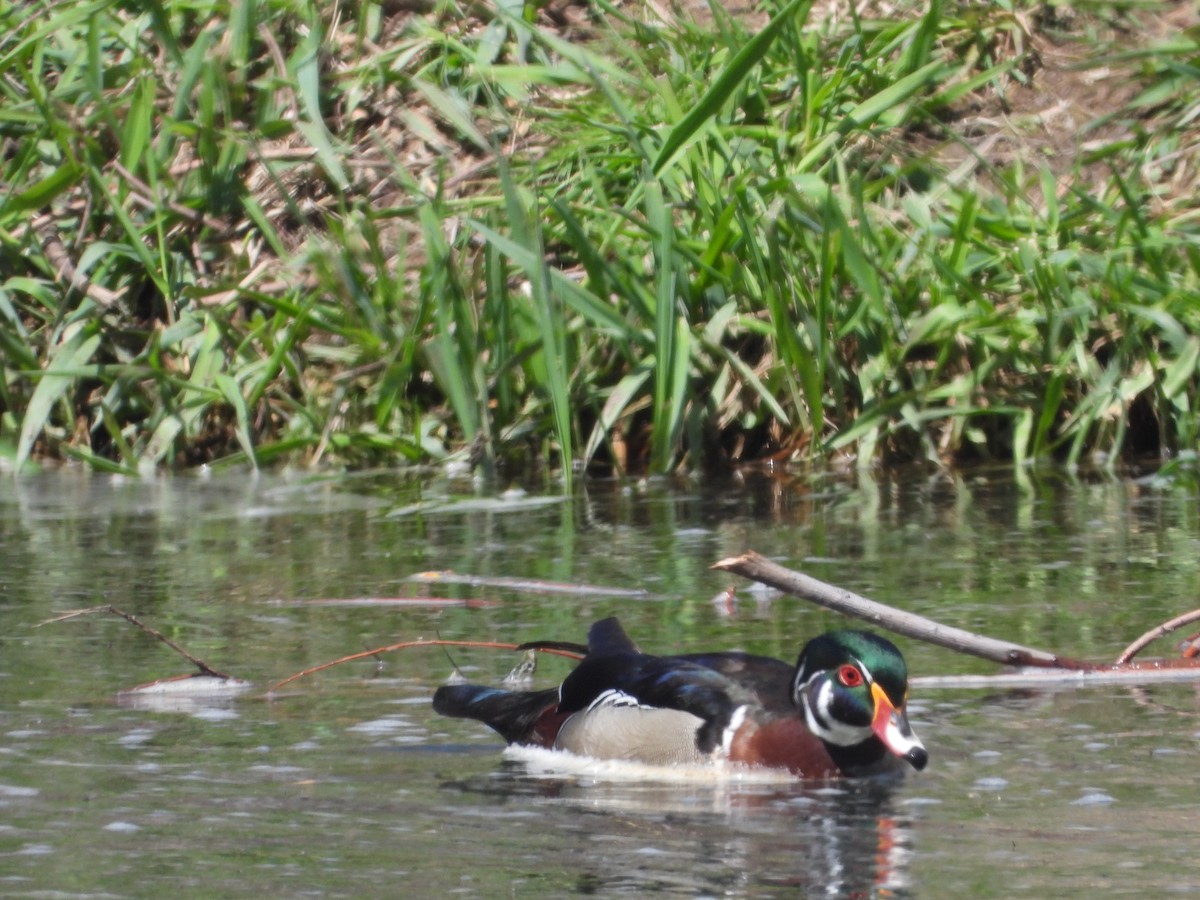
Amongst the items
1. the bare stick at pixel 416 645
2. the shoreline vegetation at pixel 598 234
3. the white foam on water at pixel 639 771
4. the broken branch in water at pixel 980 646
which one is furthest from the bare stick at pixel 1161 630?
the shoreline vegetation at pixel 598 234

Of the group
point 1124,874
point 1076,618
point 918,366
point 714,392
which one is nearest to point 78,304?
point 714,392

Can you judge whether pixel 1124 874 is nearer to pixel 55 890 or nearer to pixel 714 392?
pixel 55 890

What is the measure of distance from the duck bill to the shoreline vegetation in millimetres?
2692

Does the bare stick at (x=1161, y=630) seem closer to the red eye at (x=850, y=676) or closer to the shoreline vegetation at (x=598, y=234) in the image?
the red eye at (x=850, y=676)

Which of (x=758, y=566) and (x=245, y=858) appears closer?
(x=245, y=858)

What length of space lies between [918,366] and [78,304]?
3.05 meters

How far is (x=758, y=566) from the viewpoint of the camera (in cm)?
359

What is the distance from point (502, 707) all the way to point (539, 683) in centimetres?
47

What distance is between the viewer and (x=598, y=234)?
7.00 metres

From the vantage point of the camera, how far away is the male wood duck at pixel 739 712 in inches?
132

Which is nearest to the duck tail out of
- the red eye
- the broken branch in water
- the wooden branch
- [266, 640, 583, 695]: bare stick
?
[266, 640, 583, 695]: bare stick

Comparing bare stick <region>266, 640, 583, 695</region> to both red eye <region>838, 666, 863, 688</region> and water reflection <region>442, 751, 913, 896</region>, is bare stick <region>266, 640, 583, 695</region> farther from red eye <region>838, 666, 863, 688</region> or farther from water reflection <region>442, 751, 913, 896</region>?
red eye <region>838, 666, 863, 688</region>

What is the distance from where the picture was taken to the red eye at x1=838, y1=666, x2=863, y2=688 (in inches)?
132

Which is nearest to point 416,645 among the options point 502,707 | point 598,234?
point 502,707
